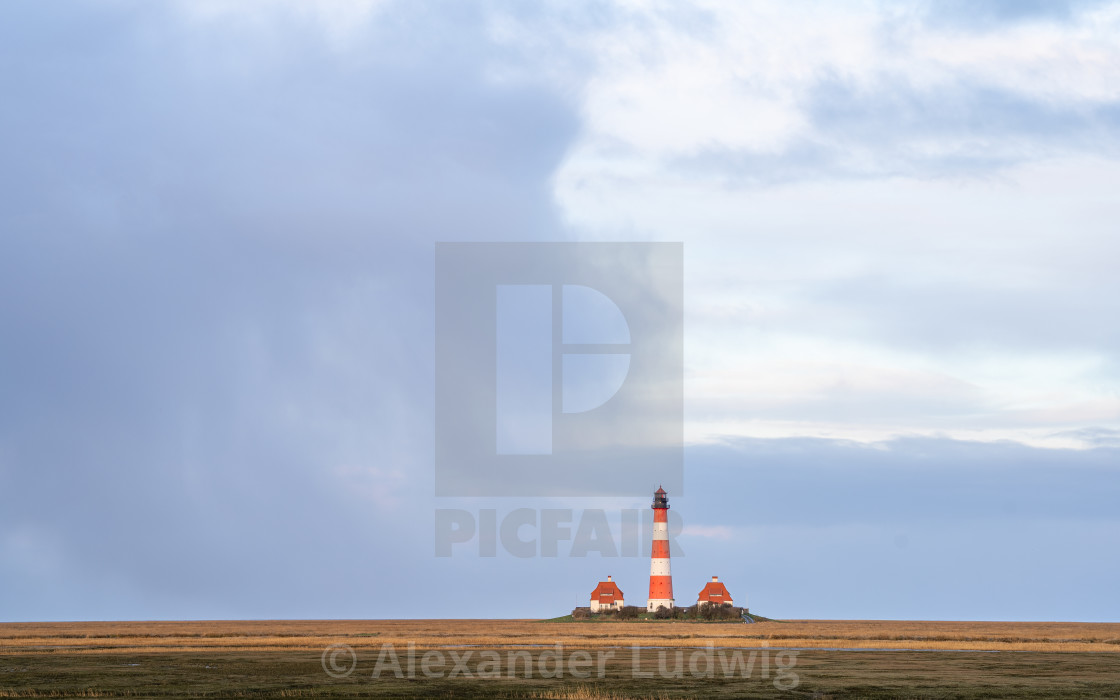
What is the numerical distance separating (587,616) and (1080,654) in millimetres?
64239

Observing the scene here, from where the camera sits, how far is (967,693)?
4694 cm

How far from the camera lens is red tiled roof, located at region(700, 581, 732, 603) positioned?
131875 mm

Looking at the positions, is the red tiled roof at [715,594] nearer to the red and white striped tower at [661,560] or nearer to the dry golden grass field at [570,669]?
the red and white striped tower at [661,560]

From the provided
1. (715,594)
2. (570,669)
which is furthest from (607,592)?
(570,669)

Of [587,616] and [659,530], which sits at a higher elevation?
[659,530]

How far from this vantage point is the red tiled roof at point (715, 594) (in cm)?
13188

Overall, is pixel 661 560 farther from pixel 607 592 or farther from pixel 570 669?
pixel 570 669

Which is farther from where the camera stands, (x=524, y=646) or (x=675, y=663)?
(x=524, y=646)

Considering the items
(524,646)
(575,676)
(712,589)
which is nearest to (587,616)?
(712,589)

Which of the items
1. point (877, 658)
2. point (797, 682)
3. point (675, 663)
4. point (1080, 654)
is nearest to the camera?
point (797, 682)

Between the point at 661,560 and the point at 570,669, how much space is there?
66.6 metres

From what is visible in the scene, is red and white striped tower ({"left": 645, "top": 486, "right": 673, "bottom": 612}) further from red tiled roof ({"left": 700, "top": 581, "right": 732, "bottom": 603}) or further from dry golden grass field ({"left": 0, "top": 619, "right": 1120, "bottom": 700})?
dry golden grass field ({"left": 0, "top": 619, "right": 1120, "bottom": 700})

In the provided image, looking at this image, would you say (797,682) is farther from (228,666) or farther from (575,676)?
(228,666)

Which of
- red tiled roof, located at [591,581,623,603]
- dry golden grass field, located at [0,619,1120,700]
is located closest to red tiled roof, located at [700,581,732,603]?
red tiled roof, located at [591,581,623,603]
